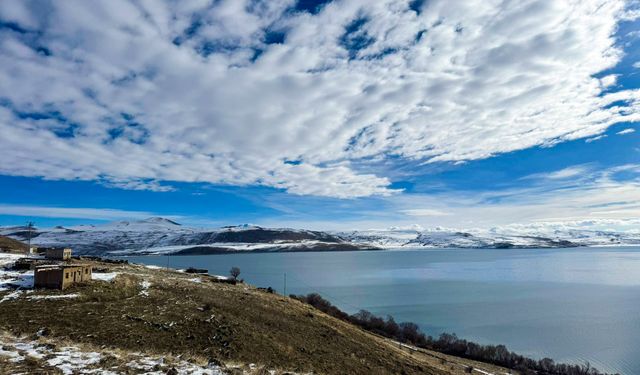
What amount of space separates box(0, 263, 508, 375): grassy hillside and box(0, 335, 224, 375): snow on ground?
1.21m

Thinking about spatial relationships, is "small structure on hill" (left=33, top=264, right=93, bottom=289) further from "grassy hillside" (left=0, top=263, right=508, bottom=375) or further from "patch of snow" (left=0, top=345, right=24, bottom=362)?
"patch of snow" (left=0, top=345, right=24, bottom=362)

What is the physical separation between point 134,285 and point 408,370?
26957 mm

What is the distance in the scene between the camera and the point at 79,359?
19.1 meters

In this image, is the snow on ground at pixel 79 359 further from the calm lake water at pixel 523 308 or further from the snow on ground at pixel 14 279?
the calm lake water at pixel 523 308

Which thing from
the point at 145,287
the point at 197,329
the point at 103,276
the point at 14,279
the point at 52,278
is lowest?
the point at 197,329

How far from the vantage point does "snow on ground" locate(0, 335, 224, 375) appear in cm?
1800

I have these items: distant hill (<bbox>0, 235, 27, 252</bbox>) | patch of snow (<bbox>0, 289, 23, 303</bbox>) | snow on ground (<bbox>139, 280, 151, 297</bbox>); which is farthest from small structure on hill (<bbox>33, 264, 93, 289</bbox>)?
distant hill (<bbox>0, 235, 27, 252</bbox>)

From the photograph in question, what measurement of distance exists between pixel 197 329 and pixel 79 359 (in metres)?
9.34

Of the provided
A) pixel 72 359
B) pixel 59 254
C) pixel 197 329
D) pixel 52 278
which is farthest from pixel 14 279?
pixel 72 359

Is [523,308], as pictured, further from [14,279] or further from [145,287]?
[14,279]

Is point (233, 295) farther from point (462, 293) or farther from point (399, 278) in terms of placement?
point (399, 278)

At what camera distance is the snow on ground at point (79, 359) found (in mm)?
18000

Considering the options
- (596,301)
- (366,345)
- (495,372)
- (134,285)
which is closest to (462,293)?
(596,301)

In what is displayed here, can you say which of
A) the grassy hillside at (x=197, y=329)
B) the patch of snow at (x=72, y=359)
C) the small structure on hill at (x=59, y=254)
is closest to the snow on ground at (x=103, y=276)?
the grassy hillside at (x=197, y=329)
